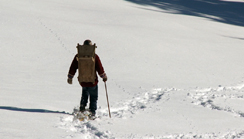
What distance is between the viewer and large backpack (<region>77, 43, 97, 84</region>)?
596 cm

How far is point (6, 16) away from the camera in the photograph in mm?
14141

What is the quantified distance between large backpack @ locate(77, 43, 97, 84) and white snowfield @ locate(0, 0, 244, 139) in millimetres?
740

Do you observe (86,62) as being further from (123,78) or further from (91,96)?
(123,78)

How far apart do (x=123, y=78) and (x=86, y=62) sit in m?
3.22

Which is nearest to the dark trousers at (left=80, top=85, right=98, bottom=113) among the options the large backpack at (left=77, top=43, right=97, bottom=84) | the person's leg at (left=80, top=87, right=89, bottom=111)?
the person's leg at (left=80, top=87, right=89, bottom=111)

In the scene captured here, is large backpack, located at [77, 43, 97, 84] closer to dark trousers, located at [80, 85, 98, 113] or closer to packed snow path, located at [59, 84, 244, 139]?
dark trousers, located at [80, 85, 98, 113]

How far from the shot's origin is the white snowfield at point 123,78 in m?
5.69

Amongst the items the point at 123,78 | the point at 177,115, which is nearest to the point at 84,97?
the point at 177,115

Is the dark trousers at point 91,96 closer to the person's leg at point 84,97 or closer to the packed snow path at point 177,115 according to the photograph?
the person's leg at point 84,97

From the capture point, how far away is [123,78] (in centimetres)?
918

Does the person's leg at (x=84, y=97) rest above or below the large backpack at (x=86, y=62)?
below

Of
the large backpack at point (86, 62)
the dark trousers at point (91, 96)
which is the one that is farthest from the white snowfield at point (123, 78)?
the large backpack at point (86, 62)

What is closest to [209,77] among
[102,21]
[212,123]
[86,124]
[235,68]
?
[235,68]

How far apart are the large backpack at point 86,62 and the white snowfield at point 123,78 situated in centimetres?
74
